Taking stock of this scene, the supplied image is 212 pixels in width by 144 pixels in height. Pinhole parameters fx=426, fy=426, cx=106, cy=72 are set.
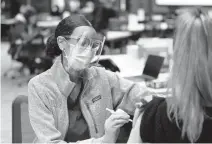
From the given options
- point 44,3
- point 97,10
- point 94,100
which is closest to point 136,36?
point 97,10

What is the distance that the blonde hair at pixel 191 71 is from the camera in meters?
1.32

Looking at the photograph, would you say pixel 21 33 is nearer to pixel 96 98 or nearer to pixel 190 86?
pixel 96 98

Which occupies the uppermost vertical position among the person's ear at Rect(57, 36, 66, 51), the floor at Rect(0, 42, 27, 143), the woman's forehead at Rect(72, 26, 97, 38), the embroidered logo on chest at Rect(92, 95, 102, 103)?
the woman's forehead at Rect(72, 26, 97, 38)

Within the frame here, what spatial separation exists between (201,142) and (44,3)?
17090mm

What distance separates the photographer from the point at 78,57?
80.9 inches

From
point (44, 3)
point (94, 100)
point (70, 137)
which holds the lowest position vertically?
point (44, 3)

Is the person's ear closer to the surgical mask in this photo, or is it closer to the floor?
the surgical mask

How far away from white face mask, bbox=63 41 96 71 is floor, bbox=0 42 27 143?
280 cm

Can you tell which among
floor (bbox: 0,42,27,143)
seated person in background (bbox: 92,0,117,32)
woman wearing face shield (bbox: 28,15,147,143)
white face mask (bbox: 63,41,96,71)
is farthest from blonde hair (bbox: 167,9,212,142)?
seated person in background (bbox: 92,0,117,32)

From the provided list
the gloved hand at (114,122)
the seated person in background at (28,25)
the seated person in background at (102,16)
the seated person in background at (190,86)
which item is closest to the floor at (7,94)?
the seated person in background at (28,25)

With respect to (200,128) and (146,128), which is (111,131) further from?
(200,128)

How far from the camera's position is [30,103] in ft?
6.44

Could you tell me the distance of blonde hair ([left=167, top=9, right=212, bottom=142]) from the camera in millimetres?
1319

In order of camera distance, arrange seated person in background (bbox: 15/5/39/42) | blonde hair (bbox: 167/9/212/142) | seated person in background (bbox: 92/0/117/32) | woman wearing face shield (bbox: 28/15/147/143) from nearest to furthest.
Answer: blonde hair (bbox: 167/9/212/142) < woman wearing face shield (bbox: 28/15/147/143) < seated person in background (bbox: 15/5/39/42) < seated person in background (bbox: 92/0/117/32)
